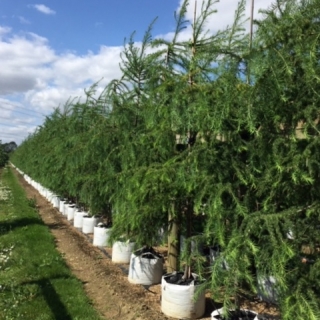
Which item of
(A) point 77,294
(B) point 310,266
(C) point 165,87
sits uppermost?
(C) point 165,87

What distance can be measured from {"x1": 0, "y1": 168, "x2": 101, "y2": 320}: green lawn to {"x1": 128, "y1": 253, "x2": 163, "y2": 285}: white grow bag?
841mm

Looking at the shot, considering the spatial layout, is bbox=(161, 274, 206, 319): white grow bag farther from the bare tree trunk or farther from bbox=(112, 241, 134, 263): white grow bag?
bbox=(112, 241, 134, 263): white grow bag

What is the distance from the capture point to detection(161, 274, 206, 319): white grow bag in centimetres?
464

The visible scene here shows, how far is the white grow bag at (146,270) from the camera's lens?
5918mm

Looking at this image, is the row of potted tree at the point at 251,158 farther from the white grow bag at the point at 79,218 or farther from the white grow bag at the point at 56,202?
the white grow bag at the point at 56,202

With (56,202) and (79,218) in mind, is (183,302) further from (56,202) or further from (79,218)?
(56,202)

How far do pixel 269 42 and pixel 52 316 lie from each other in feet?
12.9

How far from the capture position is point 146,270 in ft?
19.4

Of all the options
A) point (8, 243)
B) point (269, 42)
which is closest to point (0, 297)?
point (8, 243)

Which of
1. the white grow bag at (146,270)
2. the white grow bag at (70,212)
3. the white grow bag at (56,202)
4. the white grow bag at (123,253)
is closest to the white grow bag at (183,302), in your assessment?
the white grow bag at (146,270)

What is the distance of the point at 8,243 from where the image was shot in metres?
8.58

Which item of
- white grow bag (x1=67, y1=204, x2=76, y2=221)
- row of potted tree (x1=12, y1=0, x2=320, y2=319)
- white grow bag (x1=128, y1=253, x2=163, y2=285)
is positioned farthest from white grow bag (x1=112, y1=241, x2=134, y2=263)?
white grow bag (x1=67, y1=204, x2=76, y2=221)

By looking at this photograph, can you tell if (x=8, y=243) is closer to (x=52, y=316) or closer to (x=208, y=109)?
(x=52, y=316)

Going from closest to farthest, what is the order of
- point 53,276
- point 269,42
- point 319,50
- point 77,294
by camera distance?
point 319,50 < point 269,42 < point 77,294 < point 53,276
